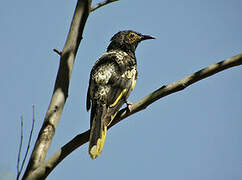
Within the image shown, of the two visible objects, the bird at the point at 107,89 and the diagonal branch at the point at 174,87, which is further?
the bird at the point at 107,89

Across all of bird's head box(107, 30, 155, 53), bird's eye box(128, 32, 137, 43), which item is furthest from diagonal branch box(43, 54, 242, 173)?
bird's eye box(128, 32, 137, 43)

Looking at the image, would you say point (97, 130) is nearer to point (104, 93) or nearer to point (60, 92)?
point (60, 92)

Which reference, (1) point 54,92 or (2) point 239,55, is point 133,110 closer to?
(1) point 54,92

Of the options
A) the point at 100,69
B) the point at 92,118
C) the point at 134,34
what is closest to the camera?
the point at 92,118

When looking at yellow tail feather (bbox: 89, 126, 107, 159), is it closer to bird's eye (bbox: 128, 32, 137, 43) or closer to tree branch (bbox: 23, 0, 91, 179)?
tree branch (bbox: 23, 0, 91, 179)

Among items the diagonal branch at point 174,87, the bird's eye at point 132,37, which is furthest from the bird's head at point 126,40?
the diagonal branch at point 174,87

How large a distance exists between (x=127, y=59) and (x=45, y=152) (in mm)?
2919

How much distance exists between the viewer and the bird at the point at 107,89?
12.6ft

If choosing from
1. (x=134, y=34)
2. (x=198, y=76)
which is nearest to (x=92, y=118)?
(x=198, y=76)

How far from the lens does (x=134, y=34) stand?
668cm

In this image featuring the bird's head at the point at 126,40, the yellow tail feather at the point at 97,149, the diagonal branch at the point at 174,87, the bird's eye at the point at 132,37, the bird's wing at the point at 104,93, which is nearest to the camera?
the diagonal branch at the point at 174,87

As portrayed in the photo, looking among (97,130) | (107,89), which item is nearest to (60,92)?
(97,130)

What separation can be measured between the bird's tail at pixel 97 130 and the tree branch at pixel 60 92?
1.71 ft

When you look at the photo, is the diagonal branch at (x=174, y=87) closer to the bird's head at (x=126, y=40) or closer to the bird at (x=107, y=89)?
the bird at (x=107, y=89)
